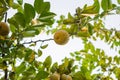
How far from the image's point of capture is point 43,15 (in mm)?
1953

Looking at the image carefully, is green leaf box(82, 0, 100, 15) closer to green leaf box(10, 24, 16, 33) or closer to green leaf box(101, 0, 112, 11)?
green leaf box(101, 0, 112, 11)

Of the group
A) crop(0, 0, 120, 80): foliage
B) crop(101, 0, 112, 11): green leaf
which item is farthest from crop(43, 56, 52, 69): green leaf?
crop(101, 0, 112, 11): green leaf

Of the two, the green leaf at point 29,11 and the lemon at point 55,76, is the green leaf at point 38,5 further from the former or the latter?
the lemon at point 55,76

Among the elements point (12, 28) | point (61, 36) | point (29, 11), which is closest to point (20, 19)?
point (29, 11)

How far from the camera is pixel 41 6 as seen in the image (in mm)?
1904

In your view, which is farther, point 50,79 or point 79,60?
point 79,60

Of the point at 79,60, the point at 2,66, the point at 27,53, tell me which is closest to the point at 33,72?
the point at 27,53

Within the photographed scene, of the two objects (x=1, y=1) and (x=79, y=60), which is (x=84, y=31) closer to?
(x=1, y=1)

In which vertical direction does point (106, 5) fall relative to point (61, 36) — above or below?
above

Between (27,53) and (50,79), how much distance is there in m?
0.34

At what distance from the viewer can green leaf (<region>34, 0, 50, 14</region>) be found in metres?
1.88

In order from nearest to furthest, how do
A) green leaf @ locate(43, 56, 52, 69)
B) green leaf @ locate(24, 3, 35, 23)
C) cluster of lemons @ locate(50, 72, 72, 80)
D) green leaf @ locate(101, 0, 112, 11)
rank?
green leaf @ locate(24, 3, 35, 23), cluster of lemons @ locate(50, 72, 72, 80), green leaf @ locate(101, 0, 112, 11), green leaf @ locate(43, 56, 52, 69)

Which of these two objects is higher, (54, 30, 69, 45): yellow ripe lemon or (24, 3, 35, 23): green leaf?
(24, 3, 35, 23): green leaf

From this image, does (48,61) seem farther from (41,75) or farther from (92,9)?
(92,9)
